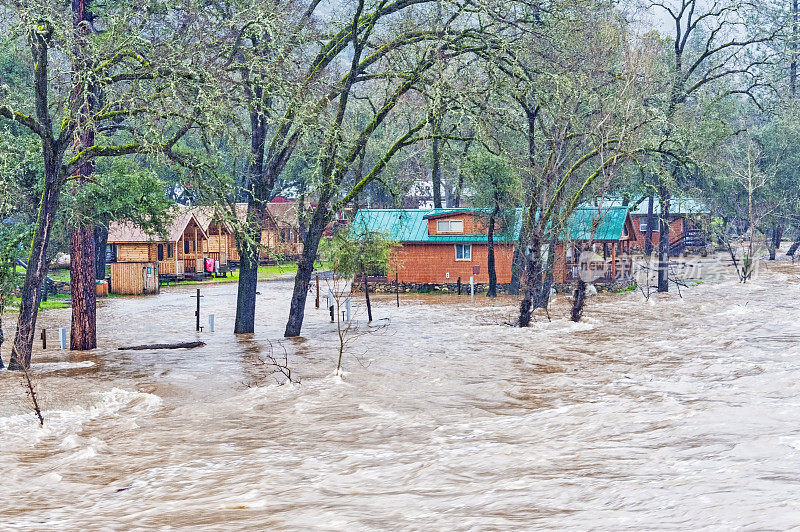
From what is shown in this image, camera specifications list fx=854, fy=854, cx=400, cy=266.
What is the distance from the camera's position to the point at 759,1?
1693 inches

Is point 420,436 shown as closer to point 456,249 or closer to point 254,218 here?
point 254,218

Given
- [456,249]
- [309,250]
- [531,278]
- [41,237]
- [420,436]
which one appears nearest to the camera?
[420,436]

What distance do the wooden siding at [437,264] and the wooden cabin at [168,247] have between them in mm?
15485

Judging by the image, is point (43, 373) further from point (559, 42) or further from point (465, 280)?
point (465, 280)

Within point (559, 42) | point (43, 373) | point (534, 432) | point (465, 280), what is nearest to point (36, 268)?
point (43, 373)

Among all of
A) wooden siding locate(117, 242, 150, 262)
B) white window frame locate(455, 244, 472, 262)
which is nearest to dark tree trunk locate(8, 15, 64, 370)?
white window frame locate(455, 244, 472, 262)

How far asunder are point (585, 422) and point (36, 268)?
495 inches

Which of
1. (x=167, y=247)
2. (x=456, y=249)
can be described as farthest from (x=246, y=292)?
Result: (x=167, y=247)

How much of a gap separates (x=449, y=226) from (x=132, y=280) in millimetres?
18781

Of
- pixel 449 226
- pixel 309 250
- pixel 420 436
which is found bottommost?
pixel 420 436

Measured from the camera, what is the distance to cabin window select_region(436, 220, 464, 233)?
49344 mm

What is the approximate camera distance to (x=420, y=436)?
1388cm

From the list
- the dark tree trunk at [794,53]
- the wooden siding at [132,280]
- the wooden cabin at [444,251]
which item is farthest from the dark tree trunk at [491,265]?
the wooden siding at [132,280]

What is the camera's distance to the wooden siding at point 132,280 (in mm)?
49938
